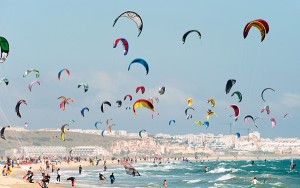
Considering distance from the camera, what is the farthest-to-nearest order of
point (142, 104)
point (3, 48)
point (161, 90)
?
point (161, 90)
point (142, 104)
point (3, 48)

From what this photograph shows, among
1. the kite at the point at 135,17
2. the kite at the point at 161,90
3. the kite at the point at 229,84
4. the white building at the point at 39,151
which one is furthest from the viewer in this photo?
the white building at the point at 39,151

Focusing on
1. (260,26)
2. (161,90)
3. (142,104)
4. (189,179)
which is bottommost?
(189,179)

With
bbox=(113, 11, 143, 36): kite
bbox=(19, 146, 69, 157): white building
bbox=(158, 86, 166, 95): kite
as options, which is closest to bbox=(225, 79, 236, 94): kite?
bbox=(158, 86, 166, 95): kite

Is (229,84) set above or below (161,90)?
below

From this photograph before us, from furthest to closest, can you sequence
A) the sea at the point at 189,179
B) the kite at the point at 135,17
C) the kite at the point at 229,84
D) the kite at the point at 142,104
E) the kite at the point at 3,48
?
1. the sea at the point at 189,179
2. the kite at the point at 229,84
3. the kite at the point at 142,104
4. the kite at the point at 135,17
5. the kite at the point at 3,48

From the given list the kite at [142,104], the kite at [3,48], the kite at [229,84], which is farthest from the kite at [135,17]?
the kite at [229,84]

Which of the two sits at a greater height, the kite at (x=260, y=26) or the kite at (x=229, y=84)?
the kite at (x=260, y=26)

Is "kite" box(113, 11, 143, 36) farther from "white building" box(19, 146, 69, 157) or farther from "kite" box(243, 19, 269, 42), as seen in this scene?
"white building" box(19, 146, 69, 157)

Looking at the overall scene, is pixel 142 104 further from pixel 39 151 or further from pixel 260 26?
pixel 39 151

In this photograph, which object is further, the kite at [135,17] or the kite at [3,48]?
the kite at [135,17]

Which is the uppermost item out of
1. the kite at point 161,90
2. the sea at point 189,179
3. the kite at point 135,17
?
the kite at point 135,17

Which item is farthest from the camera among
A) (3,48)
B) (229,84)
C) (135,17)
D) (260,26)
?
(229,84)

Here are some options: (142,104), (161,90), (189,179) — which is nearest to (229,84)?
(142,104)

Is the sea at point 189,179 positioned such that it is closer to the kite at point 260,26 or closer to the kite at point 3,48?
the kite at point 3,48
